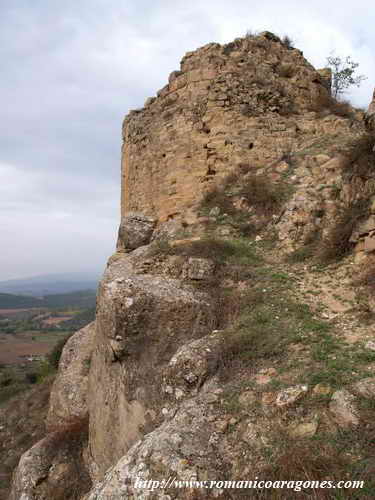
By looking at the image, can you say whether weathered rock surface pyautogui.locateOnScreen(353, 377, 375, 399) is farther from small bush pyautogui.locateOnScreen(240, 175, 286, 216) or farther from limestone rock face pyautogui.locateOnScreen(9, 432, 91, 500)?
limestone rock face pyautogui.locateOnScreen(9, 432, 91, 500)

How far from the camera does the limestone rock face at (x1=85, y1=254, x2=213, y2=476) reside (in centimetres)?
439

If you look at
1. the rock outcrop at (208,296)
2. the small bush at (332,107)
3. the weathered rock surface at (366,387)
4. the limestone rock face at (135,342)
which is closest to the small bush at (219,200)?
the rock outcrop at (208,296)

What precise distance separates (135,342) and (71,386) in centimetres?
362

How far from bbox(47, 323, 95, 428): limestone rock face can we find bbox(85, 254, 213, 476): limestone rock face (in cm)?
183

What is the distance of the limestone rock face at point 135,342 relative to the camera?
4391mm

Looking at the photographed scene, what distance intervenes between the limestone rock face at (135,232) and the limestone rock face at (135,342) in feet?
8.17

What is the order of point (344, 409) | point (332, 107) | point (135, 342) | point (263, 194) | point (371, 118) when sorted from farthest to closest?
point (332, 107)
point (263, 194)
point (371, 118)
point (135, 342)
point (344, 409)

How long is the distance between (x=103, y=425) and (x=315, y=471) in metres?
3.60

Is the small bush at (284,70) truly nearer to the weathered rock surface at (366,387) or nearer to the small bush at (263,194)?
the small bush at (263,194)

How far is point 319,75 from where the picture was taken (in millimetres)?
8727

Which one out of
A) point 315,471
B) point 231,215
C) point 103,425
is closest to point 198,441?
point 315,471

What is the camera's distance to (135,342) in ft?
15.6

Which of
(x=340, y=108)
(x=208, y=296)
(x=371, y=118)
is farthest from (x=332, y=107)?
(x=208, y=296)

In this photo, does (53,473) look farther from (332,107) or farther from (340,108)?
(340,108)
